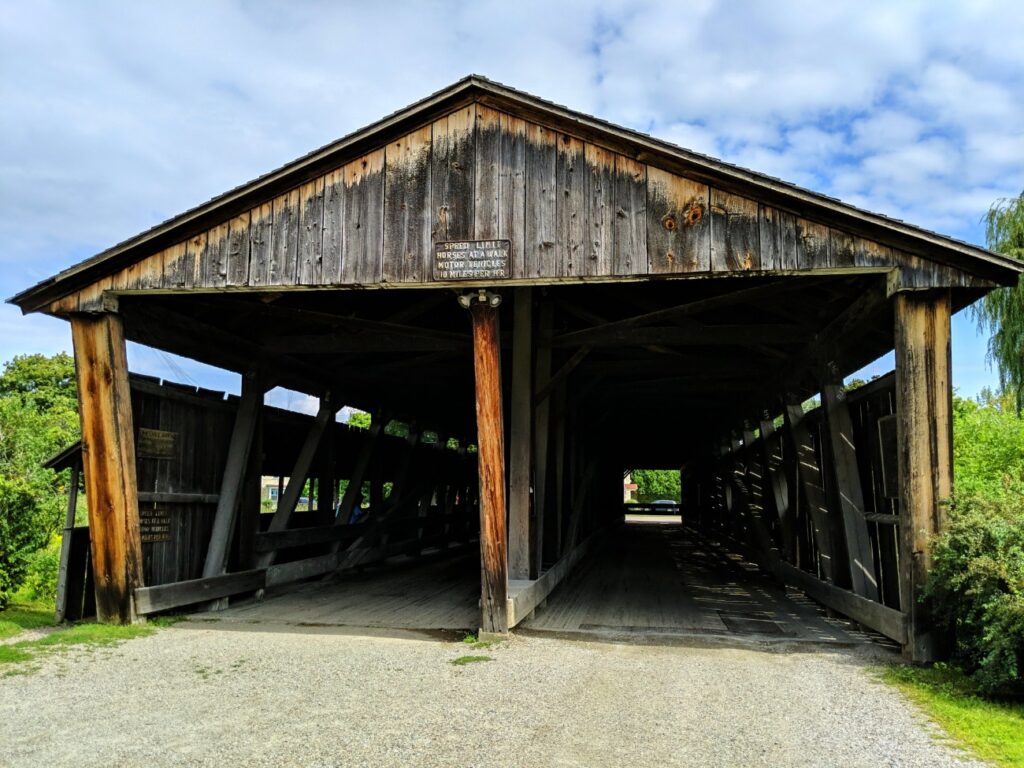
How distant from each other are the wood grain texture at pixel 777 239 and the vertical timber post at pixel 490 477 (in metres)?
2.29

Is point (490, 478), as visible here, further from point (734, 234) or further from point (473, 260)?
point (734, 234)

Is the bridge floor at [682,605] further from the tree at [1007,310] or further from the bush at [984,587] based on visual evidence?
the tree at [1007,310]

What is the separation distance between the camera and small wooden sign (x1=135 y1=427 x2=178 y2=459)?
27.6 feet

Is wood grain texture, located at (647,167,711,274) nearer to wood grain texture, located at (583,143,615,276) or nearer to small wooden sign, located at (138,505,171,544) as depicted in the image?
wood grain texture, located at (583,143,615,276)

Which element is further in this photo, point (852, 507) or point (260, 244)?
point (852, 507)

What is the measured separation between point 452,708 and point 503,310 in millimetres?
6666

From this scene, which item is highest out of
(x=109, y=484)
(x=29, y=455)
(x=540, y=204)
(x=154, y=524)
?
(x=540, y=204)

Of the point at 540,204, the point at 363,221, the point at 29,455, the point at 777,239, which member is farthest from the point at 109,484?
the point at 29,455

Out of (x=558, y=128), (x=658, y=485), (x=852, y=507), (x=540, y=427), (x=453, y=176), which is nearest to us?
(x=558, y=128)

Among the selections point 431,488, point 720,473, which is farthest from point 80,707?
point 720,473

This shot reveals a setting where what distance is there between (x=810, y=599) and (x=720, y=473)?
10.3 m

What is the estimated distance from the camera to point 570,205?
7.32 meters

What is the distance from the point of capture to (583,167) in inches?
290

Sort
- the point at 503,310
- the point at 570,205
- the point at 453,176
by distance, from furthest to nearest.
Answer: the point at 503,310 → the point at 453,176 → the point at 570,205
